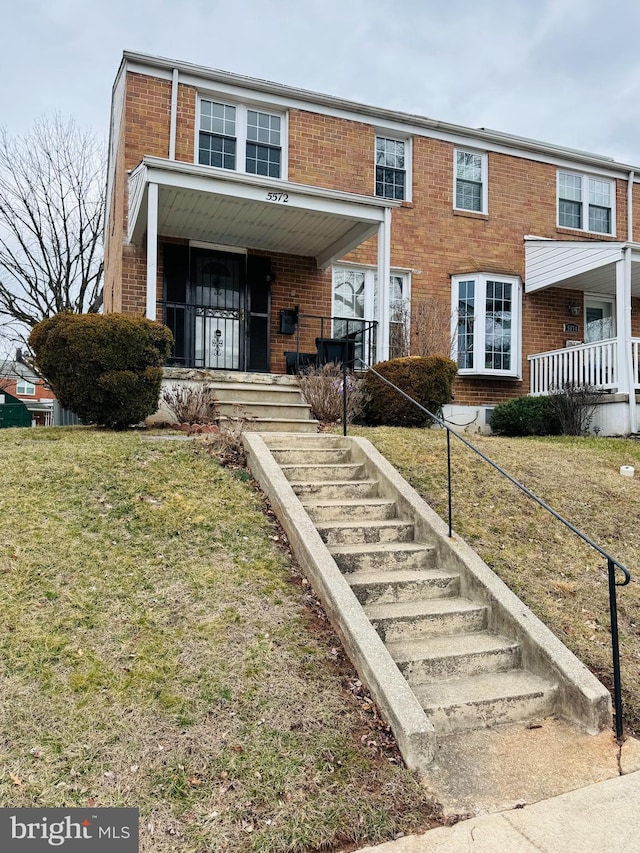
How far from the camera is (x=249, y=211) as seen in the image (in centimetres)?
941

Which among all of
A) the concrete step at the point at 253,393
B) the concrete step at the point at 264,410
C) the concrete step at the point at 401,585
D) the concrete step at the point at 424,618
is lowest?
the concrete step at the point at 424,618

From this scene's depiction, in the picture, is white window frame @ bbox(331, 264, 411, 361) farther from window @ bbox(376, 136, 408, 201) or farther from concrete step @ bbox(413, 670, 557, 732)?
concrete step @ bbox(413, 670, 557, 732)

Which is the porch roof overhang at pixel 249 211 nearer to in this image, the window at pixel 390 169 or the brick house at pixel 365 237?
the brick house at pixel 365 237

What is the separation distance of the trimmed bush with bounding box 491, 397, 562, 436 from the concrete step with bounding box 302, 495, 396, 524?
21.6 feet

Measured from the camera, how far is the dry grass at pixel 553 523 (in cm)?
416

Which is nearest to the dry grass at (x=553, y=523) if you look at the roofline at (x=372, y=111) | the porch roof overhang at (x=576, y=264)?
the porch roof overhang at (x=576, y=264)

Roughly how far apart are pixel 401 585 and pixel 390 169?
10468 millimetres

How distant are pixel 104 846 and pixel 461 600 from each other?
2783mm

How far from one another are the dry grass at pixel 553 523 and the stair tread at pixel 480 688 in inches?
20.8

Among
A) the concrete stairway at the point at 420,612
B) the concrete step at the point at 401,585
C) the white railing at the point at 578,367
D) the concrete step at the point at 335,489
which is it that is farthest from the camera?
the white railing at the point at 578,367

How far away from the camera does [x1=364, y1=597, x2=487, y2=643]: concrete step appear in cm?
384

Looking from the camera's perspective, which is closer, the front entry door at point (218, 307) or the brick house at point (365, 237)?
the brick house at point (365, 237)

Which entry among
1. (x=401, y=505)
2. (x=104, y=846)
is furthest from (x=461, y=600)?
(x=104, y=846)

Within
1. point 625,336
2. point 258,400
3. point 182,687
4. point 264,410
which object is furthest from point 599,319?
point 182,687
